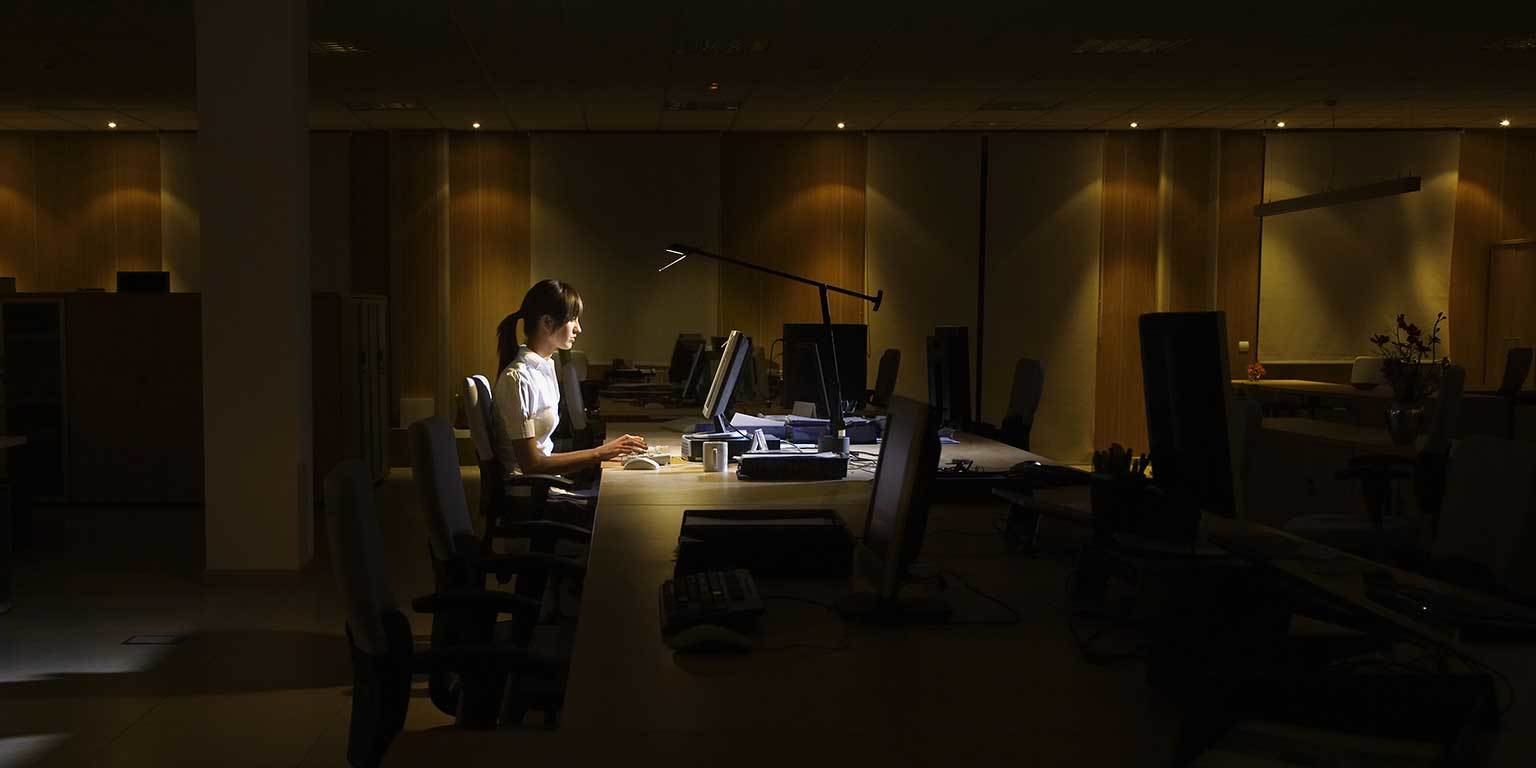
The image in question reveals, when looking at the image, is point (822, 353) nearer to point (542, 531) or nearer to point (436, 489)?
point (542, 531)

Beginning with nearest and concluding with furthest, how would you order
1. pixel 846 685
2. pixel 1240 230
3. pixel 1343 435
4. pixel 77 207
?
pixel 846 685, pixel 1343 435, pixel 77 207, pixel 1240 230

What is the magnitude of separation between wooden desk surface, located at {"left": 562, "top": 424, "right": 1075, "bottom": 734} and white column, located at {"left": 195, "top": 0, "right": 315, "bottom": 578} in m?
3.68

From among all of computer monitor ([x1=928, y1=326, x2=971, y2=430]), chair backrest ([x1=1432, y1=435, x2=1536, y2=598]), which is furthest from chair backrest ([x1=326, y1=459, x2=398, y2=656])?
computer monitor ([x1=928, y1=326, x2=971, y2=430])

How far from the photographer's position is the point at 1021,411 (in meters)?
6.62

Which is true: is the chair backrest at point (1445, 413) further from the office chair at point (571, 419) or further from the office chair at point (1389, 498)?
the office chair at point (571, 419)

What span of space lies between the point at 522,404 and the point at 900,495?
2.67 meters

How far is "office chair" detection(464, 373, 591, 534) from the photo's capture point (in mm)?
4242

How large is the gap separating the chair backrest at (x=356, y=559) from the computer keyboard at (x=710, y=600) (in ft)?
1.83

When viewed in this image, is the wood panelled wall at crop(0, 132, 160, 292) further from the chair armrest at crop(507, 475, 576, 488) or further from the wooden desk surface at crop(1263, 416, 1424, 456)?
the wooden desk surface at crop(1263, 416, 1424, 456)

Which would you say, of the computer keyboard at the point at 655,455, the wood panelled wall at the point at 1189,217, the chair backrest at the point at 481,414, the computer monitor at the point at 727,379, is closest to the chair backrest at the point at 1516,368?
the wood panelled wall at the point at 1189,217

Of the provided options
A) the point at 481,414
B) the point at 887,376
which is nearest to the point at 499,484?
the point at 481,414

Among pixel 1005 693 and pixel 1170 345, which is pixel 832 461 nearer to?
pixel 1170 345

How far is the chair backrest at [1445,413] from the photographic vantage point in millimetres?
5348

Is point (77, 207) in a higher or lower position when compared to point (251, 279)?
higher
